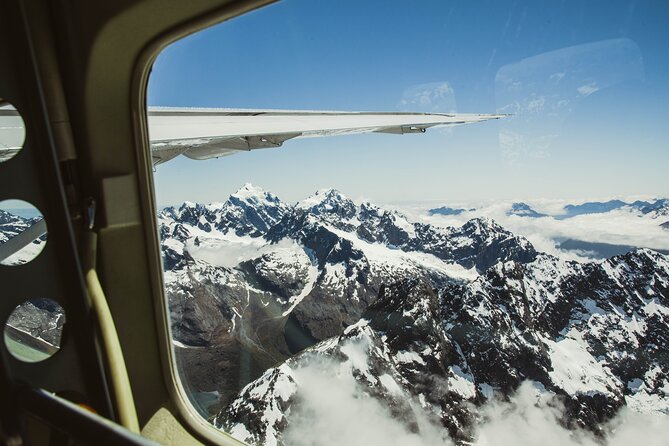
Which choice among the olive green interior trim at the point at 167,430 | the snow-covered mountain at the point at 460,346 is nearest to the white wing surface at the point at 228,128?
the snow-covered mountain at the point at 460,346

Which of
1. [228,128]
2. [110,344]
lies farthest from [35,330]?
[228,128]

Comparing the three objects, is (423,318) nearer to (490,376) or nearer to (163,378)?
(163,378)

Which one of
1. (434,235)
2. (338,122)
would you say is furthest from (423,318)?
(434,235)

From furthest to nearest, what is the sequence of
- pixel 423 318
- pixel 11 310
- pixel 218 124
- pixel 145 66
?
pixel 423 318
pixel 218 124
pixel 145 66
pixel 11 310

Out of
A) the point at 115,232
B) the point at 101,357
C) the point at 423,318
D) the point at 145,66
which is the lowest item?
the point at 423,318

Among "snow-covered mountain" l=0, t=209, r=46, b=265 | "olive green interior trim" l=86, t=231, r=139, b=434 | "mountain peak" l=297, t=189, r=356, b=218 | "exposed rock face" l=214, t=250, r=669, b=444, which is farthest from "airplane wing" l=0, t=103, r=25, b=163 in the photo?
"mountain peak" l=297, t=189, r=356, b=218

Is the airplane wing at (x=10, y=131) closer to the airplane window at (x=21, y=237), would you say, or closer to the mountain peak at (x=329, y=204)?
the airplane window at (x=21, y=237)
